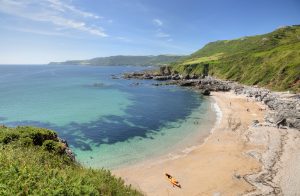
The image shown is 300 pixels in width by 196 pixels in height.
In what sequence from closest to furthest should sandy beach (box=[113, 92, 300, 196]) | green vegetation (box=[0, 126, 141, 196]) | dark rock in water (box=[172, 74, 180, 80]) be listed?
green vegetation (box=[0, 126, 141, 196]), sandy beach (box=[113, 92, 300, 196]), dark rock in water (box=[172, 74, 180, 80])

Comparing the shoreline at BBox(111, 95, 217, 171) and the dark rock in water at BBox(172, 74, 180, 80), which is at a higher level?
the dark rock in water at BBox(172, 74, 180, 80)

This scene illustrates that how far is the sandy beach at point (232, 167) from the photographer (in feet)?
105

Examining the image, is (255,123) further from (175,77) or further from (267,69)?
(175,77)

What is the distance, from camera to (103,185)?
60.7ft

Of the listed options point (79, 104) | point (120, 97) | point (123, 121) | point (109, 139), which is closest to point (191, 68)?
point (120, 97)

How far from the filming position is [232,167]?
124 ft

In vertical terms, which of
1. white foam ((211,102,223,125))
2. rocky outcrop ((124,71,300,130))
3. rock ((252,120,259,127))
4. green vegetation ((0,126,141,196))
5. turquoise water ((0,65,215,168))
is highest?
green vegetation ((0,126,141,196))

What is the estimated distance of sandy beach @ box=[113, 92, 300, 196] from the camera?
1264 inches

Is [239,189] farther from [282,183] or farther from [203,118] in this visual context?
[203,118]

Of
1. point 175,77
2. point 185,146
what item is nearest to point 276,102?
point 185,146

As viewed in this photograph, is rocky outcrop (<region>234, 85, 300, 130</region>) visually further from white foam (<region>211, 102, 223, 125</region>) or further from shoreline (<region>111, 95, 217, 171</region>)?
shoreline (<region>111, 95, 217, 171</region>)

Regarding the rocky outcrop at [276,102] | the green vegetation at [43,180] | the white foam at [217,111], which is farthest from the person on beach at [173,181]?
the rocky outcrop at [276,102]

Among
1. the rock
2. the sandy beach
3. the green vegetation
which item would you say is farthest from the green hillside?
the green vegetation

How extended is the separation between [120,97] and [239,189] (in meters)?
77.6
